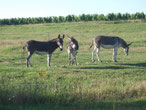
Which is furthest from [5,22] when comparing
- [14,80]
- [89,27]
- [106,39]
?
[14,80]

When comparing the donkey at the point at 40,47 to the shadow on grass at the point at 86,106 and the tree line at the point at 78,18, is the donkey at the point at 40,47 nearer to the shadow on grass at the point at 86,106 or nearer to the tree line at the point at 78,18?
the shadow on grass at the point at 86,106

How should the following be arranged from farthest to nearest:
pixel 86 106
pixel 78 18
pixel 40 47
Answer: pixel 78 18, pixel 40 47, pixel 86 106

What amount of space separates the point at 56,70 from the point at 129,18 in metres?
72.9

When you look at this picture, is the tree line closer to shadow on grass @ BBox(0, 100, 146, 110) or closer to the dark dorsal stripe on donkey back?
the dark dorsal stripe on donkey back

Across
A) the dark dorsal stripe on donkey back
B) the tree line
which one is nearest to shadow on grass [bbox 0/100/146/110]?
the dark dorsal stripe on donkey back

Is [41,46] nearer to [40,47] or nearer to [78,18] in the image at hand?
[40,47]

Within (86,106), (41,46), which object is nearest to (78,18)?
(41,46)

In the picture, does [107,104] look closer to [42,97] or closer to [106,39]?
[42,97]

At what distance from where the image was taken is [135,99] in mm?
11359

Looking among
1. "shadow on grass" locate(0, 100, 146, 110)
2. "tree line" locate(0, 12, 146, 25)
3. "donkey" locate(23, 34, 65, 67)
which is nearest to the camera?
"shadow on grass" locate(0, 100, 146, 110)

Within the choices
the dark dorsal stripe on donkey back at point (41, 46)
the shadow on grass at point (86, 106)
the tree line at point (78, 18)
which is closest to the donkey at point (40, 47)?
the dark dorsal stripe on donkey back at point (41, 46)

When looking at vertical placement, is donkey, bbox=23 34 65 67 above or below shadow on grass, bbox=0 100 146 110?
A: above

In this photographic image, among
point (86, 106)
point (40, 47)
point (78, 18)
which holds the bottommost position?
point (86, 106)

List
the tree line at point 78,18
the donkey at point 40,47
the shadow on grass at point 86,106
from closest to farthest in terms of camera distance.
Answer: the shadow on grass at point 86,106 → the donkey at point 40,47 → the tree line at point 78,18
